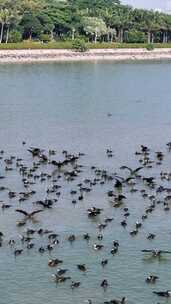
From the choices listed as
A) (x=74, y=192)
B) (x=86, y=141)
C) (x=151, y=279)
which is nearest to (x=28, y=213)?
(x=74, y=192)

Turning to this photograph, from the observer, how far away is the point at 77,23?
5354 inches

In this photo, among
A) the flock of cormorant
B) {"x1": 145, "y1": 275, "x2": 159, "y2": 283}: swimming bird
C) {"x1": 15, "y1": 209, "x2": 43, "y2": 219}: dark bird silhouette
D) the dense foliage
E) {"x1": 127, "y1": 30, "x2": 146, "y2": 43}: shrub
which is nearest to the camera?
{"x1": 145, "y1": 275, "x2": 159, "y2": 283}: swimming bird

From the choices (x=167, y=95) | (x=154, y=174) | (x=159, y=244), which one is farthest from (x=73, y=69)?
(x=159, y=244)

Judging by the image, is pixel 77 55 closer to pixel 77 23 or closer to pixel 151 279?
pixel 77 23

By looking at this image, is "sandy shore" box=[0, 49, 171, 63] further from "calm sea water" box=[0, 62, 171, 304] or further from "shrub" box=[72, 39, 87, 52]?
"calm sea water" box=[0, 62, 171, 304]

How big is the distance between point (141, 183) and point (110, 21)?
111 metres

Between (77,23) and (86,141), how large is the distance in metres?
92.0

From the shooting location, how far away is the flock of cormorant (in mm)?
26141

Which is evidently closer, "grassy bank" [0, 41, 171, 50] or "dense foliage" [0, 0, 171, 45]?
"grassy bank" [0, 41, 171, 50]

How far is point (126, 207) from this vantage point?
1230 inches

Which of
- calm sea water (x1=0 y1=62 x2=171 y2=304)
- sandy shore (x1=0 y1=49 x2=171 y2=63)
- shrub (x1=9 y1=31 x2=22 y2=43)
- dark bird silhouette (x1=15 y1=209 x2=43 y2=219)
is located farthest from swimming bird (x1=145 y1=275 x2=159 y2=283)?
shrub (x1=9 y1=31 x2=22 y2=43)

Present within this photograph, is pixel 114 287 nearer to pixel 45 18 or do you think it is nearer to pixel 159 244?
pixel 159 244

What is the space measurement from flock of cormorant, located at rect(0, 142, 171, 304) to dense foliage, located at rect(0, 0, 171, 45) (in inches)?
3341

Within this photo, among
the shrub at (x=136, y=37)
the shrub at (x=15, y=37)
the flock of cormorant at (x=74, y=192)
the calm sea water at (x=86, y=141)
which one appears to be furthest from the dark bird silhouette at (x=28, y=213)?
the shrub at (x=136, y=37)
